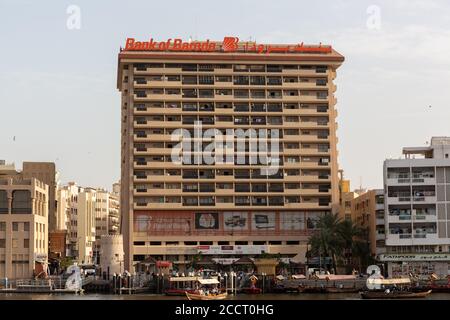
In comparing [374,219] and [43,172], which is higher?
[43,172]

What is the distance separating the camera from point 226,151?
12688 cm

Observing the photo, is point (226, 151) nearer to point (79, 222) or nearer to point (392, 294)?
point (392, 294)

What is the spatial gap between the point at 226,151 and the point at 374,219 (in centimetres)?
2545

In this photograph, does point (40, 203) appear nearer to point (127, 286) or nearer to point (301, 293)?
point (127, 286)

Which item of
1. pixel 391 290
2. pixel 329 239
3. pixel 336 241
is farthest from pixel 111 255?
pixel 391 290

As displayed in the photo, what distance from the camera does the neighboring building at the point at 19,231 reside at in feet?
382

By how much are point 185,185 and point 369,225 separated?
96.2ft

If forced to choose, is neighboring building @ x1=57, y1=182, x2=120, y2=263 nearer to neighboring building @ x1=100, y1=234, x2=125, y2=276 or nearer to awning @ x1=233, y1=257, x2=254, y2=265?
neighboring building @ x1=100, y1=234, x2=125, y2=276

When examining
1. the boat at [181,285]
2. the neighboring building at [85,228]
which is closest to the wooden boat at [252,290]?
the boat at [181,285]

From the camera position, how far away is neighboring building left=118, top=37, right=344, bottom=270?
126 metres

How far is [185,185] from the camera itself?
4988 inches

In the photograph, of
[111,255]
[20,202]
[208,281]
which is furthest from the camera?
[20,202]

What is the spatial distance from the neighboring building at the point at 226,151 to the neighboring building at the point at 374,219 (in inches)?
202

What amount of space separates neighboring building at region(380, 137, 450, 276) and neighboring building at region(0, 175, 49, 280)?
50.6 metres
